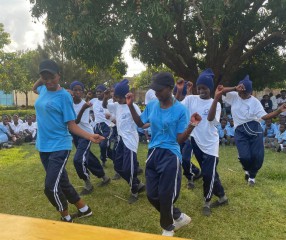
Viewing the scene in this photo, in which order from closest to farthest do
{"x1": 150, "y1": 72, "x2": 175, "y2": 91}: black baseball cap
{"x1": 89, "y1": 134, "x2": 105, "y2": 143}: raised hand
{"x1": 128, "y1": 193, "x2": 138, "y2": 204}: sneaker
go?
{"x1": 150, "y1": 72, "x2": 175, "y2": 91}: black baseball cap, {"x1": 89, "y1": 134, "x2": 105, "y2": 143}: raised hand, {"x1": 128, "y1": 193, "x2": 138, "y2": 204}: sneaker

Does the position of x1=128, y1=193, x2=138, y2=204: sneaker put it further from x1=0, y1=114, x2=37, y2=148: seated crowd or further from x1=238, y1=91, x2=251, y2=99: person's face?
x1=0, y1=114, x2=37, y2=148: seated crowd

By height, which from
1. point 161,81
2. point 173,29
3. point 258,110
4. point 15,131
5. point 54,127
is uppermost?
point 173,29

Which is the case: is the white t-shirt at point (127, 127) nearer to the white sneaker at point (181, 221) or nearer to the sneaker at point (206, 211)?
the sneaker at point (206, 211)

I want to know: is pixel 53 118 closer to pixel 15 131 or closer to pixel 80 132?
pixel 80 132

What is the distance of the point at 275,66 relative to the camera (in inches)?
688

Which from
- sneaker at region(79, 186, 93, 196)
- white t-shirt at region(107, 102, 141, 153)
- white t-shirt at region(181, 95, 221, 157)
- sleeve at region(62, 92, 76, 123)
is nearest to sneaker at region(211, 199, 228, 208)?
white t-shirt at region(181, 95, 221, 157)

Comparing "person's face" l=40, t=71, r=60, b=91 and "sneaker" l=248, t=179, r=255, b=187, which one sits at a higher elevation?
"person's face" l=40, t=71, r=60, b=91

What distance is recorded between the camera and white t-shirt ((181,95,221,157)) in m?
4.57

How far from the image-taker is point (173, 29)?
1377 centimetres

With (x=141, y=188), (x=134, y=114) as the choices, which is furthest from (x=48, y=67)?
(x=141, y=188)

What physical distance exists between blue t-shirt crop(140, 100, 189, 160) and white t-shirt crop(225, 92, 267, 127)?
2.42m

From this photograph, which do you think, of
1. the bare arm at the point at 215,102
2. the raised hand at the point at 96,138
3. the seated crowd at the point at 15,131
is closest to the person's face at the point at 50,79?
the raised hand at the point at 96,138

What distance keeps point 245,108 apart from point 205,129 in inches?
55.5

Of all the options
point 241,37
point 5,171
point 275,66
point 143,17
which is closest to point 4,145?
point 5,171
